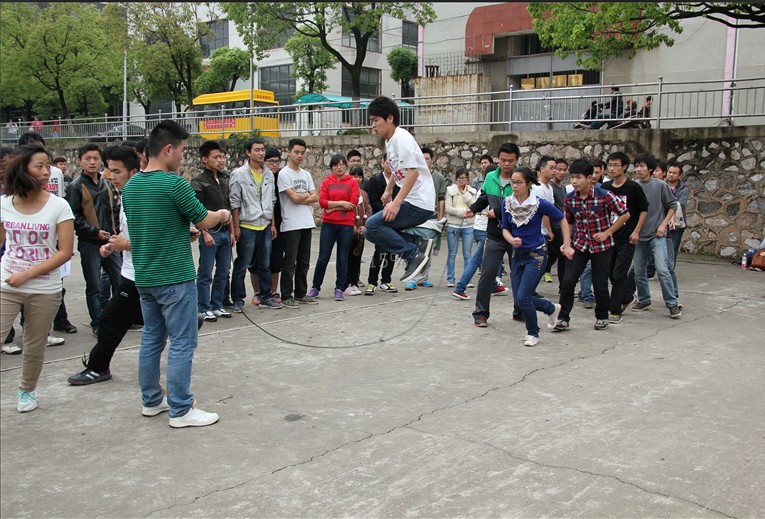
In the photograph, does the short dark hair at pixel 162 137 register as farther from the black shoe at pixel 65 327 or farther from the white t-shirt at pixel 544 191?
the white t-shirt at pixel 544 191

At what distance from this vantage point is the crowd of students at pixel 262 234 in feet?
15.1

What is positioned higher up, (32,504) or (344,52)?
(344,52)

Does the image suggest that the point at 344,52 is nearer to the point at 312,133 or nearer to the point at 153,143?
the point at 312,133

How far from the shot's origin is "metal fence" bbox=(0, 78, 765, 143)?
43.1ft

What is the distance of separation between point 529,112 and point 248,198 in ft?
29.9

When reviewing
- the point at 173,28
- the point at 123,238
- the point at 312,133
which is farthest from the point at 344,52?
the point at 123,238

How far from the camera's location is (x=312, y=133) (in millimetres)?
19812

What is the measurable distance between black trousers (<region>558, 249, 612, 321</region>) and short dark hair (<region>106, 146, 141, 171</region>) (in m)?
4.62

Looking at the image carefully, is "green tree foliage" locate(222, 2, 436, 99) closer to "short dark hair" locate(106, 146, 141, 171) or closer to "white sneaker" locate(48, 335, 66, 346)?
"white sneaker" locate(48, 335, 66, 346)

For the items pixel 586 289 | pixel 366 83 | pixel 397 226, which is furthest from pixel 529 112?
pixel 366 83

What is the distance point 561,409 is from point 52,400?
12.3ft

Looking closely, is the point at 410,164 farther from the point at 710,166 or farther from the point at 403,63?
the point at 403,63

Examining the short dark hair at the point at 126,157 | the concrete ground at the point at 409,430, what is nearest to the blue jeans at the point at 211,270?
the concrete ground at the point at 409,430

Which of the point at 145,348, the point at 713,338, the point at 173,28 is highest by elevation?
the point at 173,28
